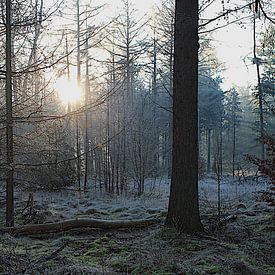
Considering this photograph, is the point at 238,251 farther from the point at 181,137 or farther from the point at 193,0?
the point at 193,0

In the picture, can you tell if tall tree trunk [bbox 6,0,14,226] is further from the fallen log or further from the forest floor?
the fallen log

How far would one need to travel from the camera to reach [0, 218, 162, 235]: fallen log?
6.77 metres

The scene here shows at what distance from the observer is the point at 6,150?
773cm

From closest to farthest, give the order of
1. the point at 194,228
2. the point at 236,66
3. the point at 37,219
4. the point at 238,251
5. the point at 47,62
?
the point at 238,251 → the point at 194,228 → the point at 236,66 → the point at 47,62 → the point at 37,219

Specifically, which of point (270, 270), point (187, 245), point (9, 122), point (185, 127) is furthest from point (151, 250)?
point (9, 122)

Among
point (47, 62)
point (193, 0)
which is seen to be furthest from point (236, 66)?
point (47, 62)

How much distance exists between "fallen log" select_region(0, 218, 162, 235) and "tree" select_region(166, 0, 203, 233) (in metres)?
1.00

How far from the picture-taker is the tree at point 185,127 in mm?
6301

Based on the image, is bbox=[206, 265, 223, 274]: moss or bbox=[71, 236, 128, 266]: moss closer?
bbox=[206, 265, 223, 274]: moss

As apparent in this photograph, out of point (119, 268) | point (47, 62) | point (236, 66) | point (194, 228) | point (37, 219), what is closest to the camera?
point (119, 268)

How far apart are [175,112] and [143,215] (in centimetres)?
317

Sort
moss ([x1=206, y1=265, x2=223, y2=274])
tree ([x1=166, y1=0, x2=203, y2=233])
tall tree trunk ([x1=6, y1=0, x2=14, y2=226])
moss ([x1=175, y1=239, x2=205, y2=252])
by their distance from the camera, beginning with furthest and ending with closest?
tall tree trunk ([x1=6, y1=0, x2=14, y2=226])
tree ([x1=166, y1=0, x2=203, y2=233])
moss ([x1=175, y1=239, x2=205, y2=252])
moss ([x1=206, y1=265, x2=223, y2=274])

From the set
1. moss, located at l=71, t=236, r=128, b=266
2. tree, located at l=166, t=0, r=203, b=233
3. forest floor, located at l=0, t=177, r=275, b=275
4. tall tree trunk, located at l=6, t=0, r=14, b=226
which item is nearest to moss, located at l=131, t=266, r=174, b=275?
forest floor, located at l=0, t=177, r=275, b=275

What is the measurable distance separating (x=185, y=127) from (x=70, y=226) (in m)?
2.90
